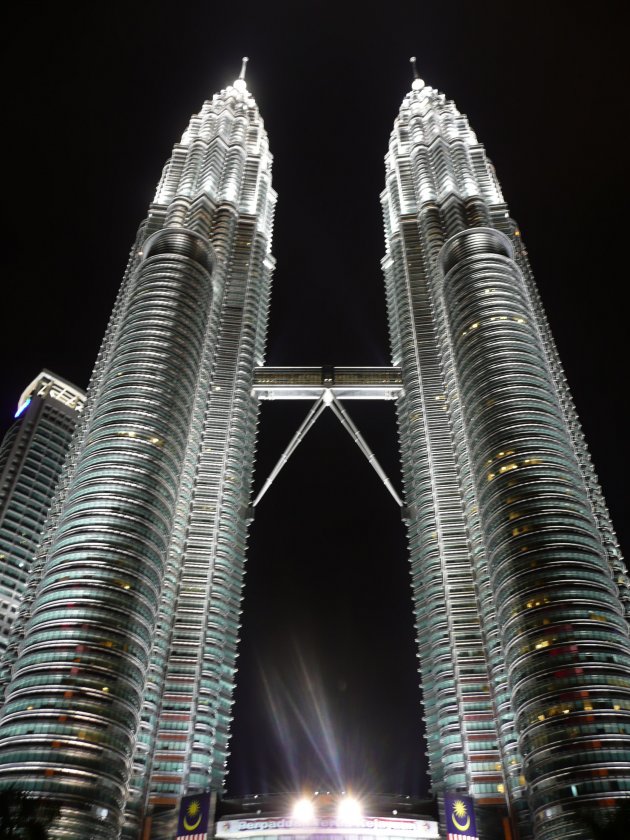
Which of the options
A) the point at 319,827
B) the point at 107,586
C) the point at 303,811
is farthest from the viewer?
the point at 107,586

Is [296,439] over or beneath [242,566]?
over

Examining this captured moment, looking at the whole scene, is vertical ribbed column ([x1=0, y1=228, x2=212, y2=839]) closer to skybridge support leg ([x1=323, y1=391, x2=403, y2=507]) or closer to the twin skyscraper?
the twin skyscraper

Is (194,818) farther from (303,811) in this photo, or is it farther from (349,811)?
(349,811)

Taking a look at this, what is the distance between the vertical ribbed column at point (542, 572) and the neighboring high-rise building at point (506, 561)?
0.21 m

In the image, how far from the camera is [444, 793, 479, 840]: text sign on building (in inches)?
3848

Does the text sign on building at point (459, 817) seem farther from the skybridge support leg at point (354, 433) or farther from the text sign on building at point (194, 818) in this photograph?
the skybridge support leg at point (354, 433)

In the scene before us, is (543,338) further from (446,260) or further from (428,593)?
(428,593)

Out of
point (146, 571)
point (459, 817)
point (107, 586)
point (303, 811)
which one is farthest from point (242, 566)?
point (459, 817)

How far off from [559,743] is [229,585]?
64147 millimetres

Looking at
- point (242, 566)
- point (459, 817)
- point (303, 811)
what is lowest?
point (459, 817)

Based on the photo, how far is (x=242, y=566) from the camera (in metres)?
150

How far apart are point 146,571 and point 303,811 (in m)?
41.4

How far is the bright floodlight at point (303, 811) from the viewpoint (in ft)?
352

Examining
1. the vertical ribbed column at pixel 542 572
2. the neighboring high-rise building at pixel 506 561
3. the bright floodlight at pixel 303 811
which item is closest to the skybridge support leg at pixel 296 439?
the neighboring high-rise building at pixel 506 561
